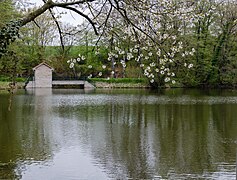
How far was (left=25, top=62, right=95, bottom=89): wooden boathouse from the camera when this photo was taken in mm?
35406

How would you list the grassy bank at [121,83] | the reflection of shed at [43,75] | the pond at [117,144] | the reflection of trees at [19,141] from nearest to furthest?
1. the pond at [117,144]
2. the reflection of trees at [19,141]
3. the reflection of shed at [43,75]
4. the grassy bank at [121,83]

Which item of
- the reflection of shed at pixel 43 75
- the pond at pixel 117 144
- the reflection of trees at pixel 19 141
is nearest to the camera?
the pond at pixel 117 144

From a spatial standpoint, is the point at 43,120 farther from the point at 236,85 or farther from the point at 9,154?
the point at 236,85

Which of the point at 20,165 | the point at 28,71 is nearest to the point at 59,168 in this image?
the point at 20,165

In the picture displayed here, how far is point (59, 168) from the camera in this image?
7430 millimetres

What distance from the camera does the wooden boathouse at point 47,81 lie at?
3541cm

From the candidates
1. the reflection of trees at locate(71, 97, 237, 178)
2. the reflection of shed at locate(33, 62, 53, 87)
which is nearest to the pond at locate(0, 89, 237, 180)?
the reflection of trees at locate(71, 97, 237, 178)

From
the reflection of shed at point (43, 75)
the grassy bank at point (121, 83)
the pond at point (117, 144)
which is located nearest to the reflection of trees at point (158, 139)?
the pond at point (117, 144)

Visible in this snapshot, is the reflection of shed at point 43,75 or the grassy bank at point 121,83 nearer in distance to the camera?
the reflection of shed at point 43,75

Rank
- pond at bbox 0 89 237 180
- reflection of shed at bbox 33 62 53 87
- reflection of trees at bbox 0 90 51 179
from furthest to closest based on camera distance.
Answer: reflection of shed at bbox 33 62 53 87 → reflection of trees at bbox 0 90 51 179 → pond at bbox 0 89 237 180

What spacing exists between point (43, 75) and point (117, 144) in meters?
27.2

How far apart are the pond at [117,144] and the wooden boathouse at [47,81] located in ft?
63.5

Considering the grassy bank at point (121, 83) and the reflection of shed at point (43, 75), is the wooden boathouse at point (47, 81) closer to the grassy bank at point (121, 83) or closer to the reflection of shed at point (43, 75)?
the reflection of shed at point (43, 75)

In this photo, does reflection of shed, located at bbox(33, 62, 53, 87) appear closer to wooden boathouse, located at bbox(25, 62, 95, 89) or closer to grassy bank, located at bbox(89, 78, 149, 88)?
wooden boathouse, located at bbox(25, 62, 95, 89)
